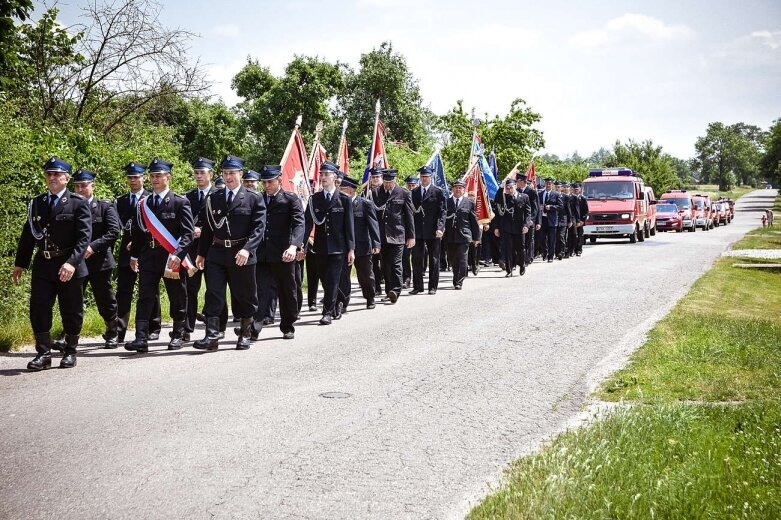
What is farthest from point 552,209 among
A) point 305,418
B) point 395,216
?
point 305,418

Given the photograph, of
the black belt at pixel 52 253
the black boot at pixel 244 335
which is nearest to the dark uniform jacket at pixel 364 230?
the black boot at pixel 244 335

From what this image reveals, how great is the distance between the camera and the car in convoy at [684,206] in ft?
150

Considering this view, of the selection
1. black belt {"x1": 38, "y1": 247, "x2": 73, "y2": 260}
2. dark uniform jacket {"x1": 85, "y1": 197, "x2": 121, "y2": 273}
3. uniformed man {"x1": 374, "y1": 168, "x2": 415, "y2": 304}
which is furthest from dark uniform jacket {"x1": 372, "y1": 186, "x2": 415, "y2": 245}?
black belt {"x1": 38, "y1": 247, "x2": 73, "y2": 260}

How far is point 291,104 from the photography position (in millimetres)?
52625

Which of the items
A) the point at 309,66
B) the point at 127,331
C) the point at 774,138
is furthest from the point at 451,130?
the point at 774,138

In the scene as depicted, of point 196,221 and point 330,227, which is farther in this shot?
point 330,227

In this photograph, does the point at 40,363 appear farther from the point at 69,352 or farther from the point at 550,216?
the point at 550,216

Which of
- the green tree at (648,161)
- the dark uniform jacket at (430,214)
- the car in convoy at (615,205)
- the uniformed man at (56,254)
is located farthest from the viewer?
the green tree at (648,161)

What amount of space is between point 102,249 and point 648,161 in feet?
252

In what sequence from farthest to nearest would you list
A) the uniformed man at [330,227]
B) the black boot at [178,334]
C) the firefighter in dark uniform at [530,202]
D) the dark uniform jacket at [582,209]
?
the dark uniform jacket at [582,209] → the firefighter in dark uniform at [530,202] → the uniformed man at [330,227] → the black boot at [178,334]

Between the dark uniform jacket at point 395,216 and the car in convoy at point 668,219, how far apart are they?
3363 centimetres

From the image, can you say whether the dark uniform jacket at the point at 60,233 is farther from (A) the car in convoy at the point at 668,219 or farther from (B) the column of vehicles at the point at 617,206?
(A) the car in convoy at the point at 668,219

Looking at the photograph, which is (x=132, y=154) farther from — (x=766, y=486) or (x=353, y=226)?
(x=766, y=486)

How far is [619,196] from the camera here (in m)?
31.2
